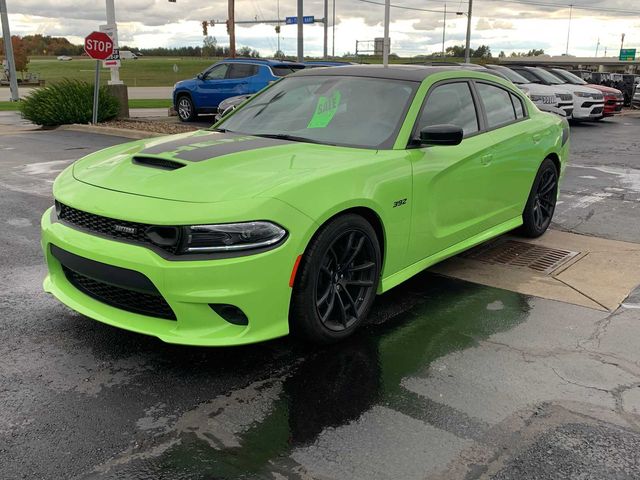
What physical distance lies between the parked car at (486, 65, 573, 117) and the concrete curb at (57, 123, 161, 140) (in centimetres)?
982

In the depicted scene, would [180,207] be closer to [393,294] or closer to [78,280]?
[78,280]

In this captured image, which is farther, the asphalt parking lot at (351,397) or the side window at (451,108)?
the side window at (451,108)

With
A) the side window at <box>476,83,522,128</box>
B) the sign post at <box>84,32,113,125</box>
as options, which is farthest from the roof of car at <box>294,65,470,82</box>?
the sign post at <box>84,32,113,125</box>

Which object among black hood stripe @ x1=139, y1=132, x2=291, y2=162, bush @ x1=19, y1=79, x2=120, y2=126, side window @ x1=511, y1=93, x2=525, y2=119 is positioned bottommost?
Answer: bush @ x1=19, y1=79, x2=120, y2=126

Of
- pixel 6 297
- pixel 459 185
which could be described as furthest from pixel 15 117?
pixel 459 185

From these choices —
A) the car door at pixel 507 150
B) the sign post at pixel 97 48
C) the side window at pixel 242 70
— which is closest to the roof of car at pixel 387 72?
the car door at pixel 507 150

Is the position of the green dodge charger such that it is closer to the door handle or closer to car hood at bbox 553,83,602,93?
the door handle

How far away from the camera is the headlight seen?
3.12m

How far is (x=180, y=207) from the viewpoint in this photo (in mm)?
3170

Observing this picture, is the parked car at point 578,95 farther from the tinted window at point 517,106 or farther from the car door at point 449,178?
the car door at point 449,178

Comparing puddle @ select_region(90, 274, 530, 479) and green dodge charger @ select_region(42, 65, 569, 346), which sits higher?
green dodge charger @ select_region(42, 65, 569, 346)

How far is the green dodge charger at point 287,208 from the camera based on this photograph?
10.3 ft

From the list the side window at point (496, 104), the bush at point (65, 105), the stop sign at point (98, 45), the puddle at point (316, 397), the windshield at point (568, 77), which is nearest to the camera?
the puddle at point (316, 397)

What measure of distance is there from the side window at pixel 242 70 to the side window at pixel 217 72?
7.5 inches
